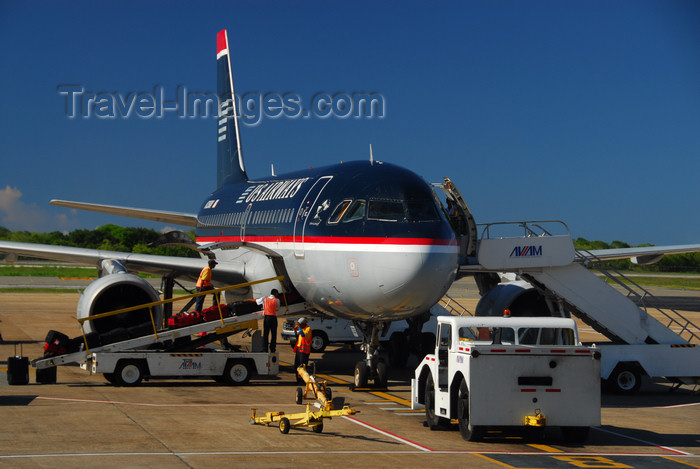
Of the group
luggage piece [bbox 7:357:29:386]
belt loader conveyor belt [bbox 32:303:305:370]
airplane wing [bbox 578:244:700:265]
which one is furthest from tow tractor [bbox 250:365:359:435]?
airplane wing [bbox 578:244:700:265]

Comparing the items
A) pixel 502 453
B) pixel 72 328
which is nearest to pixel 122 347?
pixel 502 453

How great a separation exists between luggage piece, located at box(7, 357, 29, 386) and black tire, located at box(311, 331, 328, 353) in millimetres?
10130

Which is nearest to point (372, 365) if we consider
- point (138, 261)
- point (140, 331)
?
point (140, 331)

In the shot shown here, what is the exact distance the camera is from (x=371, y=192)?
16562mm

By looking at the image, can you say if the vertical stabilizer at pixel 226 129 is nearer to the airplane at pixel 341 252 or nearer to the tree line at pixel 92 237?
the airplane at pixel 341 252

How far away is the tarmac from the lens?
34.1 feet

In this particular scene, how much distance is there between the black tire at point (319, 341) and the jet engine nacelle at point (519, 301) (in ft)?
22.1

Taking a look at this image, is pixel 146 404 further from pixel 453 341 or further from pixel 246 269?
pixel 246 269

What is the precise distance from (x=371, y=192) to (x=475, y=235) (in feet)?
9.08

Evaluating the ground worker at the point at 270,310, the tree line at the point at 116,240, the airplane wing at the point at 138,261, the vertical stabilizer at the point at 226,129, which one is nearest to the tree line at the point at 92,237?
the tree line at the point at 116,240

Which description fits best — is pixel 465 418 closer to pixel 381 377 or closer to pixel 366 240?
pixel 366 240

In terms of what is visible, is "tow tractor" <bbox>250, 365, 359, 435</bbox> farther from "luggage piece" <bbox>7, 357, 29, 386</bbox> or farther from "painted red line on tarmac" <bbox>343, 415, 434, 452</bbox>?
"luggage piece" <bbox>7, 357, 29, 386</bbox>

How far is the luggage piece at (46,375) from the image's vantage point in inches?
685

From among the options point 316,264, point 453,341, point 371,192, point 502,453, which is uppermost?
point 371,192
